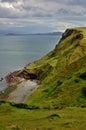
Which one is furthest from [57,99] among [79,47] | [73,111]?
[79,47]

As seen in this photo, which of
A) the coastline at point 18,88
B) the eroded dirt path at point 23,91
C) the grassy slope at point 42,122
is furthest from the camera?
the coastline at point 18,88

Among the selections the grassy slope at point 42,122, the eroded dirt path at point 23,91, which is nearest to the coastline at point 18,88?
the eroded dirt path at point 23,91

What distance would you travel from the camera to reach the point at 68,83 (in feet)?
343

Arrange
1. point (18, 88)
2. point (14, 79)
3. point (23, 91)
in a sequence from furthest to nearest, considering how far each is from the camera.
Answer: point (14, 79) → point (18, 88) → point (23, 91)

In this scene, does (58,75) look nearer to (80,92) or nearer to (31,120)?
(80,92)

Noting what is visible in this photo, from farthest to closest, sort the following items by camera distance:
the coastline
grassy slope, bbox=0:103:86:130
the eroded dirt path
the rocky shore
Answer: the rocky shore
the coastline
the eroded dirt path
grassy slope, bbox=0:103:86:130

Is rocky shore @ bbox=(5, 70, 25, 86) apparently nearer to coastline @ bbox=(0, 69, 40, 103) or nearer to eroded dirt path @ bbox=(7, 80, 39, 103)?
coastline @ bbox=(0, 69, 40, 103)

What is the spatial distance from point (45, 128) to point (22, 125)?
430 cm

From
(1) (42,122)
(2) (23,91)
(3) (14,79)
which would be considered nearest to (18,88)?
(2) (23,91)

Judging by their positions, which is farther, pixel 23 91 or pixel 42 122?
pixel 23 91

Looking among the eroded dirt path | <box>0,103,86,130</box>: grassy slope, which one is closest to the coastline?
the eroded dirt path

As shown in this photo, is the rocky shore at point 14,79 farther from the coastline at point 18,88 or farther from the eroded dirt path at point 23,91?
the eroded dirt path at point 23,91

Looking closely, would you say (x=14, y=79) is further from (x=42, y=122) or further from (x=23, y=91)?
(x=42, y=122)

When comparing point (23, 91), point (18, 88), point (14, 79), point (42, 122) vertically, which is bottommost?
point (23, 91)
